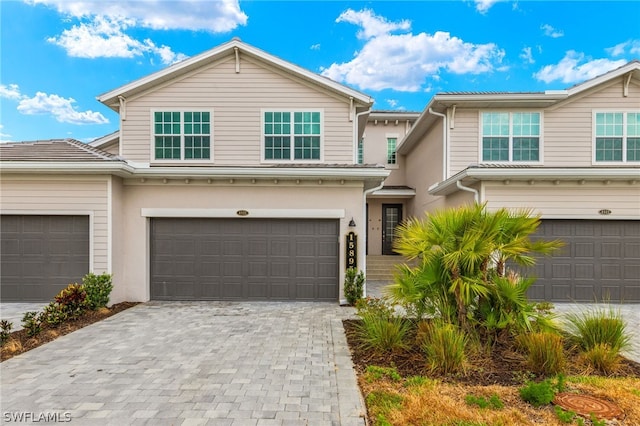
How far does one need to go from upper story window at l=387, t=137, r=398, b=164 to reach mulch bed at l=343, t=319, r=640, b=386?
1231 centimetres

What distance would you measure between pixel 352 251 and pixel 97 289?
630cm

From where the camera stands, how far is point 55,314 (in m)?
6.46

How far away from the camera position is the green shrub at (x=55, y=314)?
634cm

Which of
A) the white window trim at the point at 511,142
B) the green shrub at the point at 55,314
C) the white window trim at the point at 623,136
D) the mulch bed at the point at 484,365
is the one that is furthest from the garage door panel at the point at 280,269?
the white window trim at the point at 623,136

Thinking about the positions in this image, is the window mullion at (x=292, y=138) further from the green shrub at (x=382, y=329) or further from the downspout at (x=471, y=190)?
the green shrub at (x=382, y=329)

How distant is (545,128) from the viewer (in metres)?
→ 10.8

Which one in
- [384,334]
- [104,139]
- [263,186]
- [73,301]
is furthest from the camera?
[104,139]

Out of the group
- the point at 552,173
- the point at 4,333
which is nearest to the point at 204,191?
the point at 4,333

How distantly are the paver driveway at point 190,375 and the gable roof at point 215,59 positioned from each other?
6574 millimetres

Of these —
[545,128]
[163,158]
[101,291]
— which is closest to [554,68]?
[545,128]

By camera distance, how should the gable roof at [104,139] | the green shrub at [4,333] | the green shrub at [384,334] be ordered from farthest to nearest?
the gable roof at [104,139] → the green shrub at [4,333] → the green shrub at [384,334]

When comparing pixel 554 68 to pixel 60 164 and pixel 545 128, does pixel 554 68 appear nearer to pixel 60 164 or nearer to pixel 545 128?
pixel 545 128

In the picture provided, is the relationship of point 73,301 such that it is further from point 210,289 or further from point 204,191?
point 204,191

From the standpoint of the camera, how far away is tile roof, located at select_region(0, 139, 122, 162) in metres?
8.16
